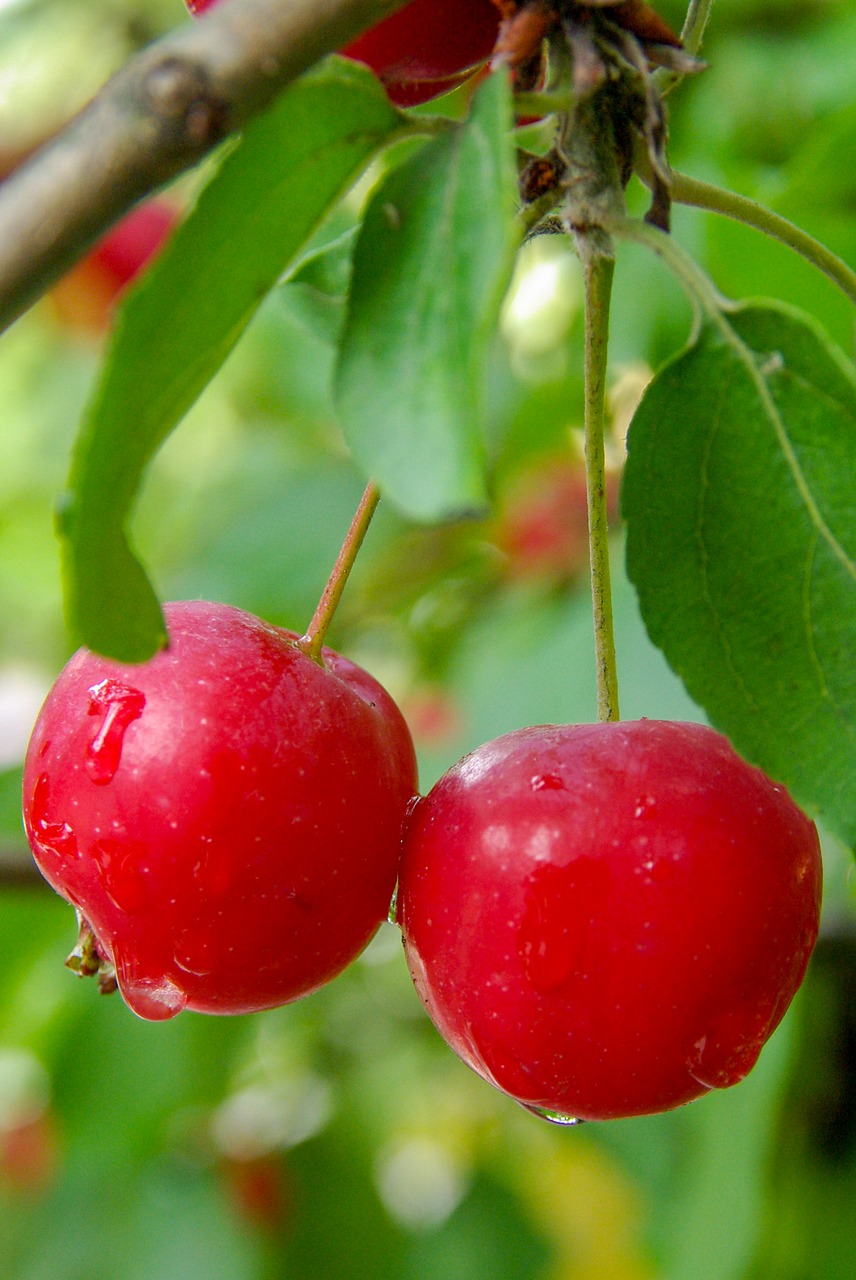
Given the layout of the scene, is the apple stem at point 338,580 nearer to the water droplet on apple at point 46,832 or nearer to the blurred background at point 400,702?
the water droplet on apple at point 46,832

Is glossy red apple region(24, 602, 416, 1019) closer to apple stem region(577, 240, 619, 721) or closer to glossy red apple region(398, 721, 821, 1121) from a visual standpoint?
glossy red apple region(398, 721, 821, 1121)

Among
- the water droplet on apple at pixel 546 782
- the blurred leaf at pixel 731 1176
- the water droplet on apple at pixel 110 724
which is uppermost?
the water droplet on apple at pixel 110 724

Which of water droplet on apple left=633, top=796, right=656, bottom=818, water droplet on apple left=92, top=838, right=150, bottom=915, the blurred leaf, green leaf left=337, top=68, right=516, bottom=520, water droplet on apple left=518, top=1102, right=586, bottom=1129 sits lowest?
the blurred leaf

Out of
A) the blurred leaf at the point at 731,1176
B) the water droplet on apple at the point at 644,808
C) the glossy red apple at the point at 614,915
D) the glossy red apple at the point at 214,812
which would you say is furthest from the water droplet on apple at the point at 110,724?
the blurred leaf at the point at 731,1176

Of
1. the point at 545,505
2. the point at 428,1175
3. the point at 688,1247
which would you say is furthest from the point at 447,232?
the point at 428,1175

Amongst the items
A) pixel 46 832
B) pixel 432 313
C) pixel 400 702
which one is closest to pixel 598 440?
pixel 432 313

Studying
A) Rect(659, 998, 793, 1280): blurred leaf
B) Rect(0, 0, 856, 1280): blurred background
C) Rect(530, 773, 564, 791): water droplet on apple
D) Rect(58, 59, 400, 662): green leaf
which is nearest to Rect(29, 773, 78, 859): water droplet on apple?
Rect(58, 59, 400, 662): green leaf

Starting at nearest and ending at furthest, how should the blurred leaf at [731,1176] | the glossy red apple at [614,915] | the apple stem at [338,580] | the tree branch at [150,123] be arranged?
the tree branch at [150,123] < the glossy red apple at [614,915] < the apple stem at [338,580] < the blurred leaf at [731,1176]
